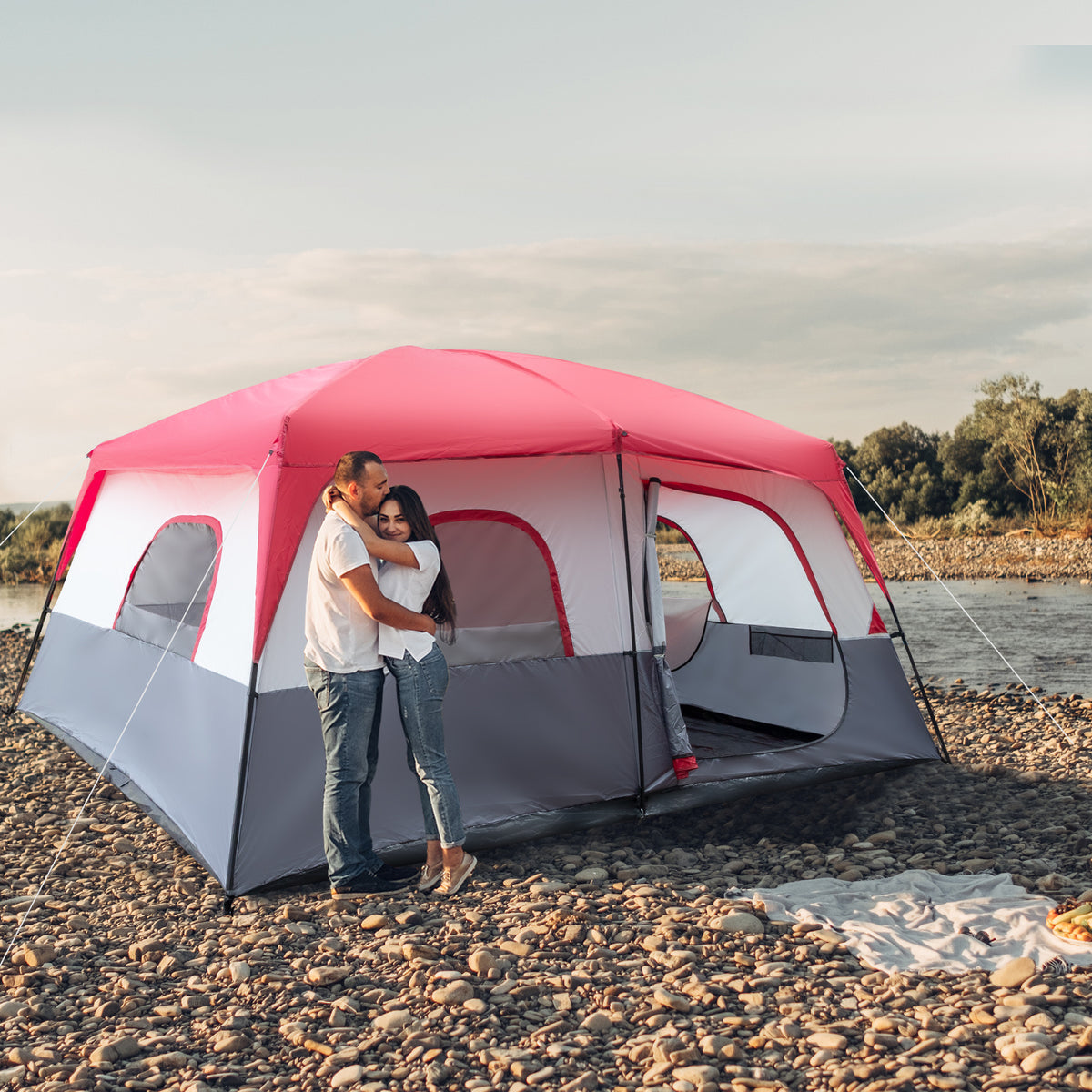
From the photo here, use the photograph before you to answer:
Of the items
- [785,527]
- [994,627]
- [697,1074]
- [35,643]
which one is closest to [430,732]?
[697,1074]

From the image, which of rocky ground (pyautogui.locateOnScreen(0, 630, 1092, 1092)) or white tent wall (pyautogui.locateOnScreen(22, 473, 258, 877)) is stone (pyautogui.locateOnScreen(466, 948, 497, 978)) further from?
white tent wall (pyautogui.locateOnScreen(22, 473, 258, 877))

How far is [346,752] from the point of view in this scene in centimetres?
448

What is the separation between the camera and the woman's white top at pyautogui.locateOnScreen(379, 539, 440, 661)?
4.43m

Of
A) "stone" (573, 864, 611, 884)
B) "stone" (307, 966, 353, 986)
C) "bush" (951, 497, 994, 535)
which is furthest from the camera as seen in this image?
"bush" (951, 497, 994, 535)

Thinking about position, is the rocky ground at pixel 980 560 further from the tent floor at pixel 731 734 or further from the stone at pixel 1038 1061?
the stone at pixel 1038 1061

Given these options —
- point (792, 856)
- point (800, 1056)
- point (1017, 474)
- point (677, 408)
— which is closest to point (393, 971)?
point (800, 1056)

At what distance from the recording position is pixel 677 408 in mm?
6277

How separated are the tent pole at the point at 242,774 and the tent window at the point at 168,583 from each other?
1.48 metres

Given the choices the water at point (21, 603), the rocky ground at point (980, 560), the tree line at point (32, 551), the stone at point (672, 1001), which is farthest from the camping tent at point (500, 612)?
the tree line at point (32, 551)

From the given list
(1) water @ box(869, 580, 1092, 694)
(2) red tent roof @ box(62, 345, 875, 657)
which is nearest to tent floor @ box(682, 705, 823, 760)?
(2) red tent roof @ box(62, 345, 875, 657)

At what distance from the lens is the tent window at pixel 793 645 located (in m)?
7.00

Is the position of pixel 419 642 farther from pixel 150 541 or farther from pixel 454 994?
pixel 150 541

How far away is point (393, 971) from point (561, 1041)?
2.63 ft

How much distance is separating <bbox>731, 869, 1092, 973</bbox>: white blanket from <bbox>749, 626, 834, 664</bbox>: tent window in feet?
7.35
